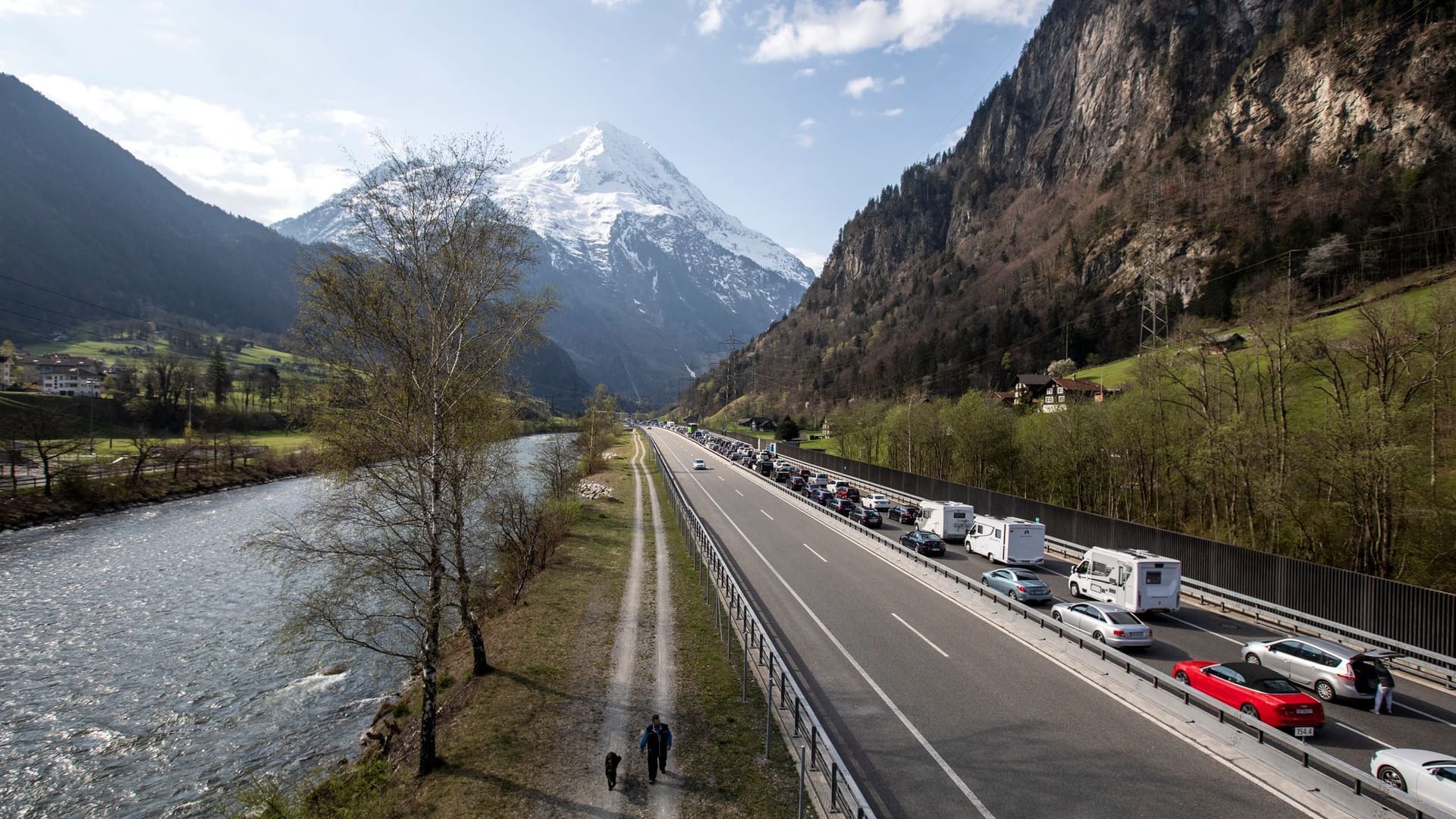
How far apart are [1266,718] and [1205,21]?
20497 centimetres

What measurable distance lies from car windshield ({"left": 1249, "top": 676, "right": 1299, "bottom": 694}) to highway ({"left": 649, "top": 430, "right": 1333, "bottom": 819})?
2409mm

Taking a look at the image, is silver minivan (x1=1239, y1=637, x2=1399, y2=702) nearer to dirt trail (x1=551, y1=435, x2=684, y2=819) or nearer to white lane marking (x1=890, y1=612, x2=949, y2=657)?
white lane marking (x1=890, y1=612, x2=949, y2=657)

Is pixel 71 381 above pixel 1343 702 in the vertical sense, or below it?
above

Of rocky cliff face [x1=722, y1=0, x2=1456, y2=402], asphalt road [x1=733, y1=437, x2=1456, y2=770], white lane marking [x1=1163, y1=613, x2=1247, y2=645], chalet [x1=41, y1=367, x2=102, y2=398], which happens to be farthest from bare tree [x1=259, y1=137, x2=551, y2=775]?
chalet [x1=41, y1=367, x2=102, y2=398]

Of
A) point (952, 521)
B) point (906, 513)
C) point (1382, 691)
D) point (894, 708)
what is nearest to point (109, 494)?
point (906, 513)

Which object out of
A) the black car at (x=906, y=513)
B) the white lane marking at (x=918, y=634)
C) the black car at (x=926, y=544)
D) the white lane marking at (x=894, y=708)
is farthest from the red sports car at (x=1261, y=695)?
the black car at (x=906, y=513)

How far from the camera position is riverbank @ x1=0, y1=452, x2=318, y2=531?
168 ft

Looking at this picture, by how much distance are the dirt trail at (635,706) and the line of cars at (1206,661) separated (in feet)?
40.7

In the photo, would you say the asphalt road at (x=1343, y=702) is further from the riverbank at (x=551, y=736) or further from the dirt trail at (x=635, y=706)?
the dirt trail at (x=635, y=706)

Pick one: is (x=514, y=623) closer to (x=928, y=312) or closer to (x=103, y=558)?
(x=103, y=558)

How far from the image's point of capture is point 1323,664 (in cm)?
1648

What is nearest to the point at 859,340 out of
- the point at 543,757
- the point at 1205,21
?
the point at 1205,21

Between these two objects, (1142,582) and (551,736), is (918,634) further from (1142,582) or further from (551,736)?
(551,736)

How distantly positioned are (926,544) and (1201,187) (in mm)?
130628
